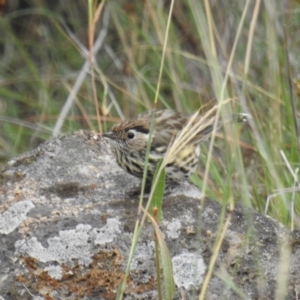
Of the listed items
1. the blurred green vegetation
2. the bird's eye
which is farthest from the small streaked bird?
the blurred green vegetation

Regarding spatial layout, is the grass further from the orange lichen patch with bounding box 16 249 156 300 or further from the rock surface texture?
the orange lichen patch with bounding box 16 249 156 300

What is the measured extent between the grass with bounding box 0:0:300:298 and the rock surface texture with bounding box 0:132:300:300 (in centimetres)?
39

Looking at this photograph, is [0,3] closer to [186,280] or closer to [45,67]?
[45,67]

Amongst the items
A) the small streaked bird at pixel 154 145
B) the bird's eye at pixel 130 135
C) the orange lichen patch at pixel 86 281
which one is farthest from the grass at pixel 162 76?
the orange lichen patch at pixel 86 281

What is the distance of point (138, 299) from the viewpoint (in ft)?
8.38

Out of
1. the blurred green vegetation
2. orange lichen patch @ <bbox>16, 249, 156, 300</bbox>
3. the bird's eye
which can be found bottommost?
the blurred green vegetation

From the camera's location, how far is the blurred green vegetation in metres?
3.96

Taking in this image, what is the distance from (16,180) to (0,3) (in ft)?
7.71

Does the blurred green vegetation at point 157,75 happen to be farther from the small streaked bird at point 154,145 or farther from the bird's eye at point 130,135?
the bird's eye at point 130,135

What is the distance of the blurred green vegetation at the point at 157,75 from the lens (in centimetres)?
396

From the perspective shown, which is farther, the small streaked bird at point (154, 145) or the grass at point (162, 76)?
the grass at point (162, 76)

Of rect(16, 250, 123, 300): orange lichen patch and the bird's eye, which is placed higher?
the bird's eye

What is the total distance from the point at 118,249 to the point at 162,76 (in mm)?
2680

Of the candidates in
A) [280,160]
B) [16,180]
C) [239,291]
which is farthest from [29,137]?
[239,291]
